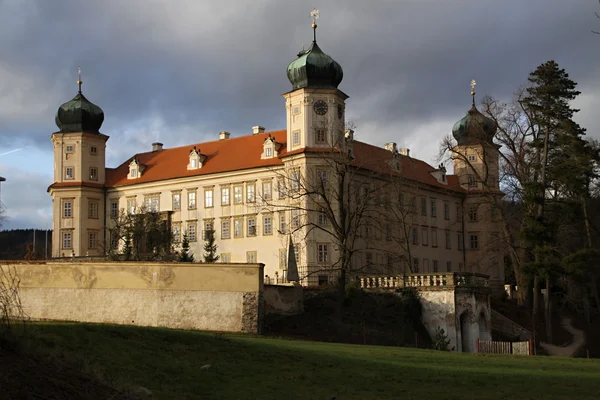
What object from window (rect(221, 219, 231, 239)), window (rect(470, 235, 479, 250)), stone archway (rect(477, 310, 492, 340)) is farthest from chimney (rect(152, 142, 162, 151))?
stone archway (rect(477, 310, 492, 340))

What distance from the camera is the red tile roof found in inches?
2717

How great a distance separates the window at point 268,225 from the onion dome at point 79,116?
18427 millimetres

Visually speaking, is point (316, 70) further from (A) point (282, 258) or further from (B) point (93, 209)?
(B) point (93, 209)

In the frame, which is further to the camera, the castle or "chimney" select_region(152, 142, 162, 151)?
"chimney" select_region(152, 142, 162, 151)

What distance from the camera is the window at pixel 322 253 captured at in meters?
61.7

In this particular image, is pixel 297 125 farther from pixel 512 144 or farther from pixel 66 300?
pixel 66 300

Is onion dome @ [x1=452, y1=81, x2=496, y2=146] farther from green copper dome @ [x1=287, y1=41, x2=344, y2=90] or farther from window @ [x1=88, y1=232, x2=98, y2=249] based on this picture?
window @ [x1=88, y1=232, x2=98, y2=249]

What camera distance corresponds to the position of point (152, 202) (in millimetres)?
74438

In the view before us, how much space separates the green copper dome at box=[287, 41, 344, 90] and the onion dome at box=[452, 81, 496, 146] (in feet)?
32.3

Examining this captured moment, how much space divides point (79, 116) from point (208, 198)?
13.5m

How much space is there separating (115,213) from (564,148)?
3985cm

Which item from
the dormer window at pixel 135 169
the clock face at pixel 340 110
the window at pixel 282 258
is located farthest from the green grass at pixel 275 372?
Answer: the dormer window at pixel 135 169

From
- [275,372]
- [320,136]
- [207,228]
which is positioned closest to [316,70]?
[320,136]

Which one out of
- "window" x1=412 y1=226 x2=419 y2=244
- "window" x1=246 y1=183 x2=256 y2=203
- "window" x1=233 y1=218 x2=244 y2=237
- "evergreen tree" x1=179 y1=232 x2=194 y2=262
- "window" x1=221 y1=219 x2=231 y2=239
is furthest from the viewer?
"window" x1=412 y1=226 x2=419 y2=244
